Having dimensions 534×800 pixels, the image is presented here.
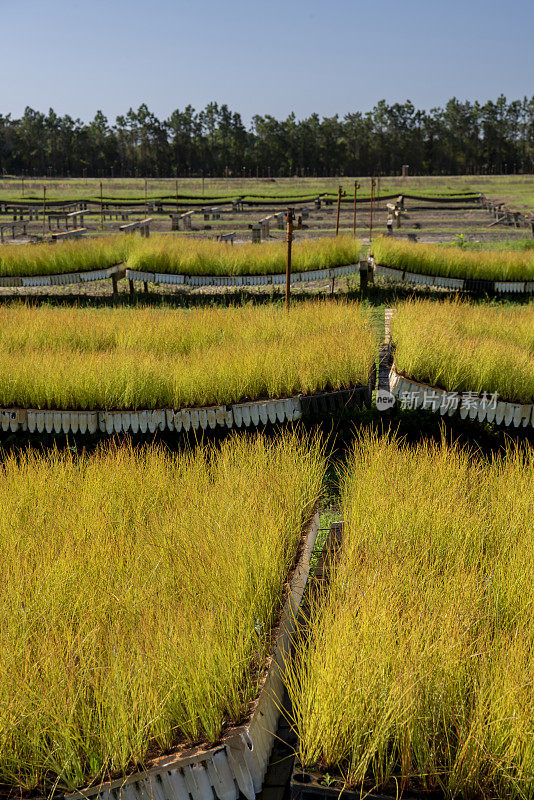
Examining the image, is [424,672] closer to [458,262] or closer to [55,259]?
[458,262]

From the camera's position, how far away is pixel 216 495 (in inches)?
157

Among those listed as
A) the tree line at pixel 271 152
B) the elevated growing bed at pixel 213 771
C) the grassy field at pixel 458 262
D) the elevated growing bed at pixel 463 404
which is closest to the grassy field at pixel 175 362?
the elevated growing bed at pixel 463 404

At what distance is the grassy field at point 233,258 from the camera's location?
12.8 metres

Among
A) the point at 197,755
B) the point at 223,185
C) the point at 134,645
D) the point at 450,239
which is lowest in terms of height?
the point at 197,755

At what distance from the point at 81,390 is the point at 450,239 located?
55.9 ft

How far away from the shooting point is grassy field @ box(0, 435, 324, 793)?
2.40 meters

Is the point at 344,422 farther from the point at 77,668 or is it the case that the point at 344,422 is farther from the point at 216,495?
the point at 77,668

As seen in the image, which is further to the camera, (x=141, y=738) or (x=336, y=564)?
(x=336, y=564)

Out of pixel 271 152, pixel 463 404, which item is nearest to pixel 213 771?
pixel 463 404

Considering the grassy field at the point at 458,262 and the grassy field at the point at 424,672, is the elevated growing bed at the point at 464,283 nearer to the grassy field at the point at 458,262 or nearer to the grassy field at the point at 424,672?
the grassy field at the point at 458,262

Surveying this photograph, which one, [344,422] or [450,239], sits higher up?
[450,239]

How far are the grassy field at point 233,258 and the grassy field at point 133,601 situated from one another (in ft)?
28.4

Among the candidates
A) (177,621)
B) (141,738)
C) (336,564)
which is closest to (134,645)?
(177,621)

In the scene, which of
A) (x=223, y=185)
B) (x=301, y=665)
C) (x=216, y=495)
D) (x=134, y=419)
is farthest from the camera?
(x=223, y=185)
